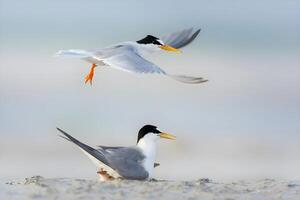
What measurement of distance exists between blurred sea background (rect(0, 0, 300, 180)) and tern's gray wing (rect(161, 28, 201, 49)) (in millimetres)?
1386

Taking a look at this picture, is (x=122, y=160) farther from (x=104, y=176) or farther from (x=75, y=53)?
(x=75, y=53)

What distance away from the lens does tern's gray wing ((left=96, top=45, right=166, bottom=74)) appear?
29.8ft

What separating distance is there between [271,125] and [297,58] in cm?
575

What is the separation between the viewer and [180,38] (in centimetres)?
1092

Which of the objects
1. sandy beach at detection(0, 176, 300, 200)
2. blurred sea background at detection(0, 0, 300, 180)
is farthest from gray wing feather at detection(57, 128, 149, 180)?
blurred sea background at detection(0, 0, 300, 180)

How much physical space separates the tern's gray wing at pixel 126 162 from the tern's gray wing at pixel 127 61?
70 cm

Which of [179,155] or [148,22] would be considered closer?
[179,155]

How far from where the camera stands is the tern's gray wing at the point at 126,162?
8.60 meters

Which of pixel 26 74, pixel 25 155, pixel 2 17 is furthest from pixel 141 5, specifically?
pixel 25 155

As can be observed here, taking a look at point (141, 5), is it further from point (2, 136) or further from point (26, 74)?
point (2, 136)

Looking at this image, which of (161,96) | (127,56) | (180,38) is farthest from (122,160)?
(161,96)

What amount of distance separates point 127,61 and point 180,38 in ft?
5.57

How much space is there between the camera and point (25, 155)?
1238 centimetres

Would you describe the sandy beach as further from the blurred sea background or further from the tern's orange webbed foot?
the blurred sea background
